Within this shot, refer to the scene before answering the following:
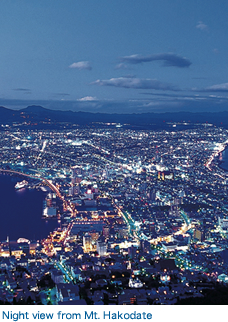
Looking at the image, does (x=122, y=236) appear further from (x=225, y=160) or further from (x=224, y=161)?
(x=225, y=160)

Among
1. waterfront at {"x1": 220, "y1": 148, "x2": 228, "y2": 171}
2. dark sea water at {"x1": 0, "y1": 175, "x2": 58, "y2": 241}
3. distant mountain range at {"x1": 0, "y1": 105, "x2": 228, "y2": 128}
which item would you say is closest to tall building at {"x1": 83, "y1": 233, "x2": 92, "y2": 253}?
dark sea water at {"x1": 0, "y1": 175, "x2": 58, "y2": 241}

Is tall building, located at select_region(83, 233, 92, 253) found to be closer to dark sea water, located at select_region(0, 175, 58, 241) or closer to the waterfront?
dark sea water, located at select_region(0, 175, 58, 241)

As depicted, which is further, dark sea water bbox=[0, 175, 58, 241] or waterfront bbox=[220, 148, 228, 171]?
waterfront bbox=[220, 148, 228, 171]

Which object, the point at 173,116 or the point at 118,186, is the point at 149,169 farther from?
the point at 173,116

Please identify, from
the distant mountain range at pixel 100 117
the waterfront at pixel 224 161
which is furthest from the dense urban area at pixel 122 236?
the distant mountain range at pixel 100 117

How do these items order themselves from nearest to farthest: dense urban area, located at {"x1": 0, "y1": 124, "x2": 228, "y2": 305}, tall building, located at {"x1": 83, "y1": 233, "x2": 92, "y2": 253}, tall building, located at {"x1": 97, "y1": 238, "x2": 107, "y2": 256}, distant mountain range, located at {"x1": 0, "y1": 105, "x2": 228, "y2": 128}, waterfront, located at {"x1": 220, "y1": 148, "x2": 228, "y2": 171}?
dense urban area, located at {"x1": 0, "y1": 124, "x2": 228, "y2": 305}, tall building, located at {"x1": 97, "y1": 238, "x2": 107, "y2": 256}, tall building, located at {"x1": 83, "y1": 233, "x2": 92, "y2": 253}, waterfront, located at {"x1": 220, "y1": 148, "x2": 228, "y2": 171}, distant mountain range, located at {"x1": 0, "y1": 105, "x2": 228, "y2": 128}

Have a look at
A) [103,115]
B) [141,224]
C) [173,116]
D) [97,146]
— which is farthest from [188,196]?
[173,116]
